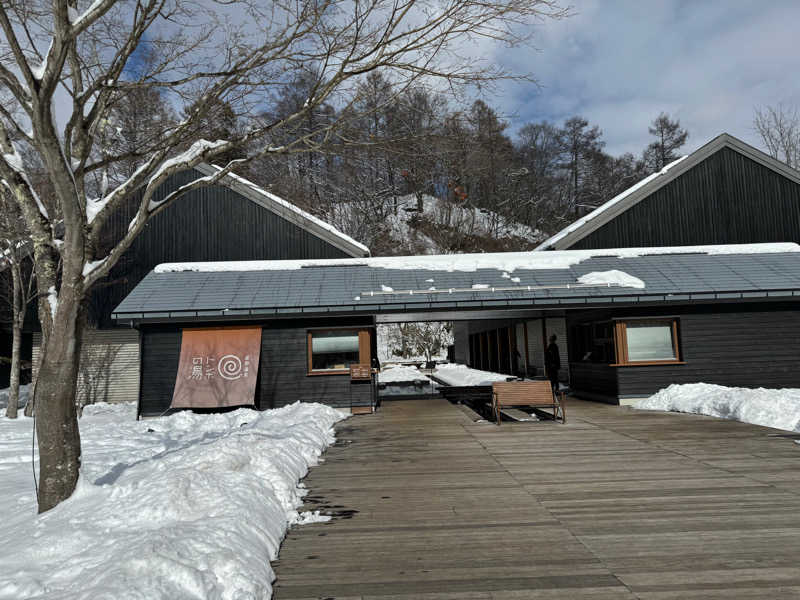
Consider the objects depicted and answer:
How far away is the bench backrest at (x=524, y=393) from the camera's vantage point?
11.0 m

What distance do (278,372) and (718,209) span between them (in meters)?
14.9

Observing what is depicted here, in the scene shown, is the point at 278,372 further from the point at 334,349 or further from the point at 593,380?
the point at 593,380

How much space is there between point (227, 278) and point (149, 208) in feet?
33.4

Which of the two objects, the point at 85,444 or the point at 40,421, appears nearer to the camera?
the point at 40,421

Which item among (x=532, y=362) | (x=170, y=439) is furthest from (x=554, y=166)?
(x=170, y=439)

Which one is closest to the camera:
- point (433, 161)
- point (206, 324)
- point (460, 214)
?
point (433, 161)

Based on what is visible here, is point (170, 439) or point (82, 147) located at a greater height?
point (82, 147)

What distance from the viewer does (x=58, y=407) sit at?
482 cm

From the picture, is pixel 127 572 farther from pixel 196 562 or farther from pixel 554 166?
pixel 554 166

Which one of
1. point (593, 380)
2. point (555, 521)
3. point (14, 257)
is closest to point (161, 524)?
point (555, 521)

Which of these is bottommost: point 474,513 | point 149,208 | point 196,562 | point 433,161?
point 474,513

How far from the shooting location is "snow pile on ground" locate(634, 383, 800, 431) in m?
9.83

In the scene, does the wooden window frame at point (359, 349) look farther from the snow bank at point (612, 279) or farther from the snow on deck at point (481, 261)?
the snow bank at point (612, 279)

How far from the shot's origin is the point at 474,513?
17.3 feet
